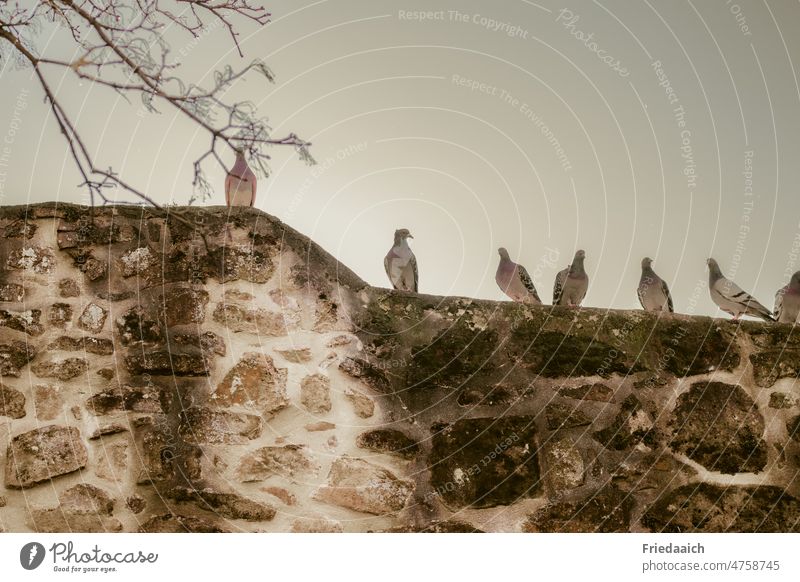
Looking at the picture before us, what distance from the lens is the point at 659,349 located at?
3033mm

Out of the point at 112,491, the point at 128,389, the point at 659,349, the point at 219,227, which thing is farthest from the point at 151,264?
the point at 659,349

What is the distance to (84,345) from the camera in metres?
2.75

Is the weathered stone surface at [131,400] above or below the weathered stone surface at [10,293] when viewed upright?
below

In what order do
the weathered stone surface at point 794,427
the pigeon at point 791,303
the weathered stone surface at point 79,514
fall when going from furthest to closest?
the pigeon at point 791,303
the weathered stone surface at point 794,427
the weathered stone surface at point 79,514

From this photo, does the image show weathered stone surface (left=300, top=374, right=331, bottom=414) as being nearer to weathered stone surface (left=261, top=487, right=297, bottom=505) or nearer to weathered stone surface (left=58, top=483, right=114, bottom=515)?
weathered stone surface (left=261, top=487, right=297, bottom=505)

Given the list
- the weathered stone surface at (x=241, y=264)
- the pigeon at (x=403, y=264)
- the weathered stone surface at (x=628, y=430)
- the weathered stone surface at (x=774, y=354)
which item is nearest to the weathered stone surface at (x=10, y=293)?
the weathered stone surface at (x=241, y=264)

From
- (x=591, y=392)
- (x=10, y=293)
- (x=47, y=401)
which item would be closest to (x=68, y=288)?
(x=10, y=293)

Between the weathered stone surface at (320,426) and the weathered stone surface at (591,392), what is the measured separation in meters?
0.97

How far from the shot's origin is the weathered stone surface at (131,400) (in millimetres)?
2705

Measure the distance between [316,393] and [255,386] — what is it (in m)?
0.25

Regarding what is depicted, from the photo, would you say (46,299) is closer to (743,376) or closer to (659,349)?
(659,349)

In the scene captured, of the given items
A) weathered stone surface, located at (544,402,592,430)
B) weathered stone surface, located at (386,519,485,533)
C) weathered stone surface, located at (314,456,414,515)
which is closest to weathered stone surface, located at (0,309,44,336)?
weathered stone surface, located at (314,456,414,515)

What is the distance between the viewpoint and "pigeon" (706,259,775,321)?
404 cm

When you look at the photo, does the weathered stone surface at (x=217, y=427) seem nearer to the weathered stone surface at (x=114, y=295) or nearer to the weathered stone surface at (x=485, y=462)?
the weathered stone surface at (x=114, y=295)
